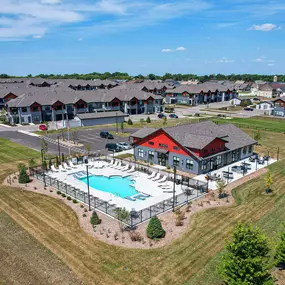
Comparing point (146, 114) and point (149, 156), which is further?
point (146, 114)

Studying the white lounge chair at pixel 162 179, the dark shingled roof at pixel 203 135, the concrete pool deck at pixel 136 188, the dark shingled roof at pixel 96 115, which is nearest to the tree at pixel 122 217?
the concrete pool deck at pixel 136 188

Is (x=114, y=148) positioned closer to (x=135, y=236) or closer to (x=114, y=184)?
(x=114, y=184)

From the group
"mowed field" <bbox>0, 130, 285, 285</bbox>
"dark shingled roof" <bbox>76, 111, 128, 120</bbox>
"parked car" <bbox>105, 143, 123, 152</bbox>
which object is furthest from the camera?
"dark shingled roof" <bbox>76, 111, 128, 120</bbox>

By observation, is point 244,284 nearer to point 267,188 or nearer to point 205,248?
point 205,248

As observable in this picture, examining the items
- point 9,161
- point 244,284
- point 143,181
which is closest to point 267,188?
point 143,181

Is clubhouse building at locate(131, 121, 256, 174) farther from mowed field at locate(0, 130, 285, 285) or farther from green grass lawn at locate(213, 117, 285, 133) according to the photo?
green grass lawn at locate(213, 117, 285, 133)

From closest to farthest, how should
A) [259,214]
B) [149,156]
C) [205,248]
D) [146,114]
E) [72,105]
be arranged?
1. [205,248]
2. [259,214]
3. [149,156]
4. [72,105]
5. [146,114]

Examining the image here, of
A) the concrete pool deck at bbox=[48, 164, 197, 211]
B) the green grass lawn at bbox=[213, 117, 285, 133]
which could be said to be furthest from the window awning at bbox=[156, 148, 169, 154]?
the green grass lawn at bbox=[213, 117, 285, 133]

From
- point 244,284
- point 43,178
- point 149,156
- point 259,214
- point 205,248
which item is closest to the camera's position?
point 244,284
